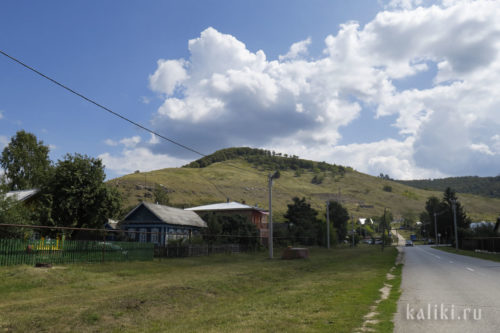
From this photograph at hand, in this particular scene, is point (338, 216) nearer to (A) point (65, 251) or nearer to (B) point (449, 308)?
(A) point (65, 251)

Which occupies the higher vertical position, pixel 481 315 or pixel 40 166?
pixel 40 166

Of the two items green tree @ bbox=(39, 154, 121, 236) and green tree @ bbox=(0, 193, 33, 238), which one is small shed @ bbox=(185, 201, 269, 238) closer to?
green tree @ bbox=(39, 154, 121, 236)

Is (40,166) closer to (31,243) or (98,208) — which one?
(98,208)

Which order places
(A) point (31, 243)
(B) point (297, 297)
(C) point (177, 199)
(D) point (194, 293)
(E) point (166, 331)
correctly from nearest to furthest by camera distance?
(E) point (166, 331), (B) point (297, 297), (D) point (194, 293), (A) point (31, 243), (C) point (177, 199)

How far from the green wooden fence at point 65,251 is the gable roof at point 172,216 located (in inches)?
651

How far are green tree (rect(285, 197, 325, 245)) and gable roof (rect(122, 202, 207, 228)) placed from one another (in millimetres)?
15357

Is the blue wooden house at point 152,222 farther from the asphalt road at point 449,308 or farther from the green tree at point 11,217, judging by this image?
the asphalt road at point 449,308

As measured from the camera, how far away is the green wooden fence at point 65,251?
1973cm

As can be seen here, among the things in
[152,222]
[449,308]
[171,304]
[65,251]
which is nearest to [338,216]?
[152,222]

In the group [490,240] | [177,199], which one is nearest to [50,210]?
[490,240]

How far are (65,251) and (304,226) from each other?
46.7 m

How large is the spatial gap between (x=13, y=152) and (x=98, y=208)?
1132 inches

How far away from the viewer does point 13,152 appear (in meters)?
55.2

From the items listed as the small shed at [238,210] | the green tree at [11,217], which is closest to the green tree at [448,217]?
the small shed at [238,210]
